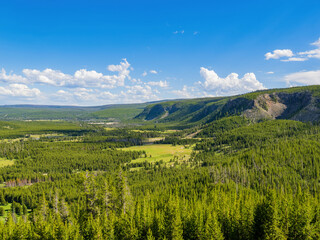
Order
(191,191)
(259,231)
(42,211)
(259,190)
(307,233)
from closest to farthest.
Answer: (307,233)
(259,231)
(42,211)
(191,191)
(259,190)

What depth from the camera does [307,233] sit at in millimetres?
63156

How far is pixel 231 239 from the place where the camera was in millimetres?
68062

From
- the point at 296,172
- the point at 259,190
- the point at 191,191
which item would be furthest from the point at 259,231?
the point at 296,172

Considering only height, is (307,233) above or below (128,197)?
below

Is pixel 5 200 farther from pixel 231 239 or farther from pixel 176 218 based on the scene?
pixel 231 239

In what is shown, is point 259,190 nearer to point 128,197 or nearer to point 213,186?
point 213,186

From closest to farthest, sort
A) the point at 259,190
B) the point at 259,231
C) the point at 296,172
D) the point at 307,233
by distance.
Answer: the point at 307,233 → the point at 259,231 → the point at 259,190 → the point at 296,172

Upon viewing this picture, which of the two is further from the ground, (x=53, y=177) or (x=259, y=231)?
(x=259, y=231)

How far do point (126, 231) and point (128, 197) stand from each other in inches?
537

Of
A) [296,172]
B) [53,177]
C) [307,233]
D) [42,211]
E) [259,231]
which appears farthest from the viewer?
[53,177]

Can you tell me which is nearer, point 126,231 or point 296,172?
point 126,231

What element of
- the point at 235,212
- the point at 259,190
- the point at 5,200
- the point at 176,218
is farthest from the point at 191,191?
the point at 5,200

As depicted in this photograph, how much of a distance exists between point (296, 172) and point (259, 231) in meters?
135

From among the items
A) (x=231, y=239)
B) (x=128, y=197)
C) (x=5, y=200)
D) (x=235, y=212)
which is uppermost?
(x=128, y=197)
